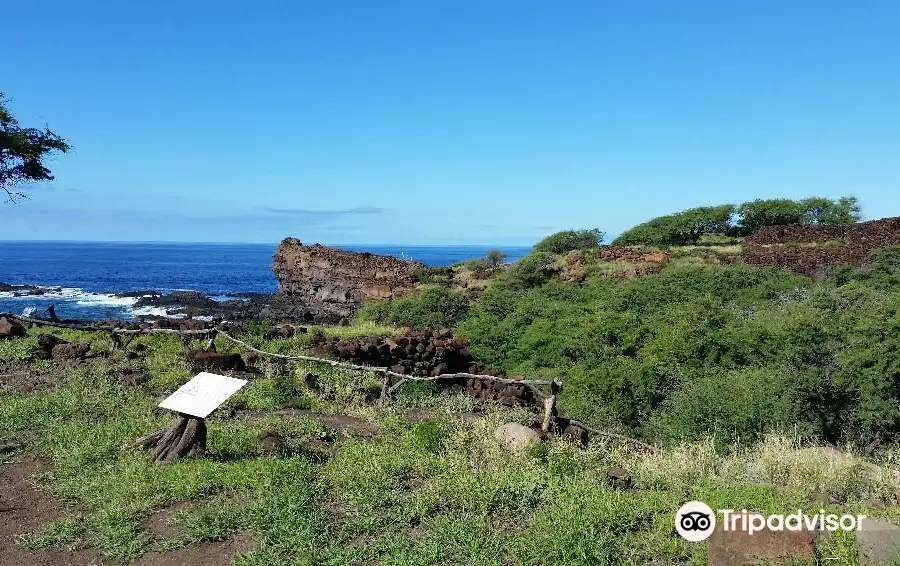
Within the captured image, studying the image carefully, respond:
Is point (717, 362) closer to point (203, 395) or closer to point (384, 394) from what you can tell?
point (384, 394)

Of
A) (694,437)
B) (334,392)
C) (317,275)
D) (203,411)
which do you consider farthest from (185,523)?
(317,275)

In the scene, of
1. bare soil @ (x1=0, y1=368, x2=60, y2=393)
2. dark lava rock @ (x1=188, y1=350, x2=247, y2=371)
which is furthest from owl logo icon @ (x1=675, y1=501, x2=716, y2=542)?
bare soil @ (x1=0, y1=368, x2=60, y2=393)

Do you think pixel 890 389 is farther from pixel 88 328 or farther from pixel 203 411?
pixel 88 328

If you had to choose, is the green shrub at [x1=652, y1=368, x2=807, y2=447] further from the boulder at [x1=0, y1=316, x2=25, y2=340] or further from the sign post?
the boulder at [x1=0, y1=316, x2=25, y2=340]

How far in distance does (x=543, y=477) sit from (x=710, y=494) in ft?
5.81

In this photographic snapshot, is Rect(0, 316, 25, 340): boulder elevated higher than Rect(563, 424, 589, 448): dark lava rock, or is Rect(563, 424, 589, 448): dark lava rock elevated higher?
Rect(0, 316, 25, 340): boulder

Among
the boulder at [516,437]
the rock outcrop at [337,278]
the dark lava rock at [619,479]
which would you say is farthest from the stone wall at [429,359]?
the rock outcrop at [337,278]

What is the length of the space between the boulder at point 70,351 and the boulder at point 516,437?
33.0 feet

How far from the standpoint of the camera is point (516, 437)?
8984mm

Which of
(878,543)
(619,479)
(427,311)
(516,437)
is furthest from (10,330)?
(878,543)

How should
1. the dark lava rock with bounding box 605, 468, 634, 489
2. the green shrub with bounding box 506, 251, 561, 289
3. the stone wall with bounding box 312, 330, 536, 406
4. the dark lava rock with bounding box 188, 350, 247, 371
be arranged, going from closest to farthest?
the dark lava rock with bounding box 605, 468, 634, 489 → the dark lava rock with bounding box 188, 350, 247, 371 → the stone wall with bounding box 312, 330, 536, 406 → the green shrub with bounding box 506, 251, 561, 289

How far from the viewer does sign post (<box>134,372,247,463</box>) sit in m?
7.91

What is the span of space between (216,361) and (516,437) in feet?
25.1

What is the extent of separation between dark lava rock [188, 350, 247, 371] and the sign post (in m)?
5.43
